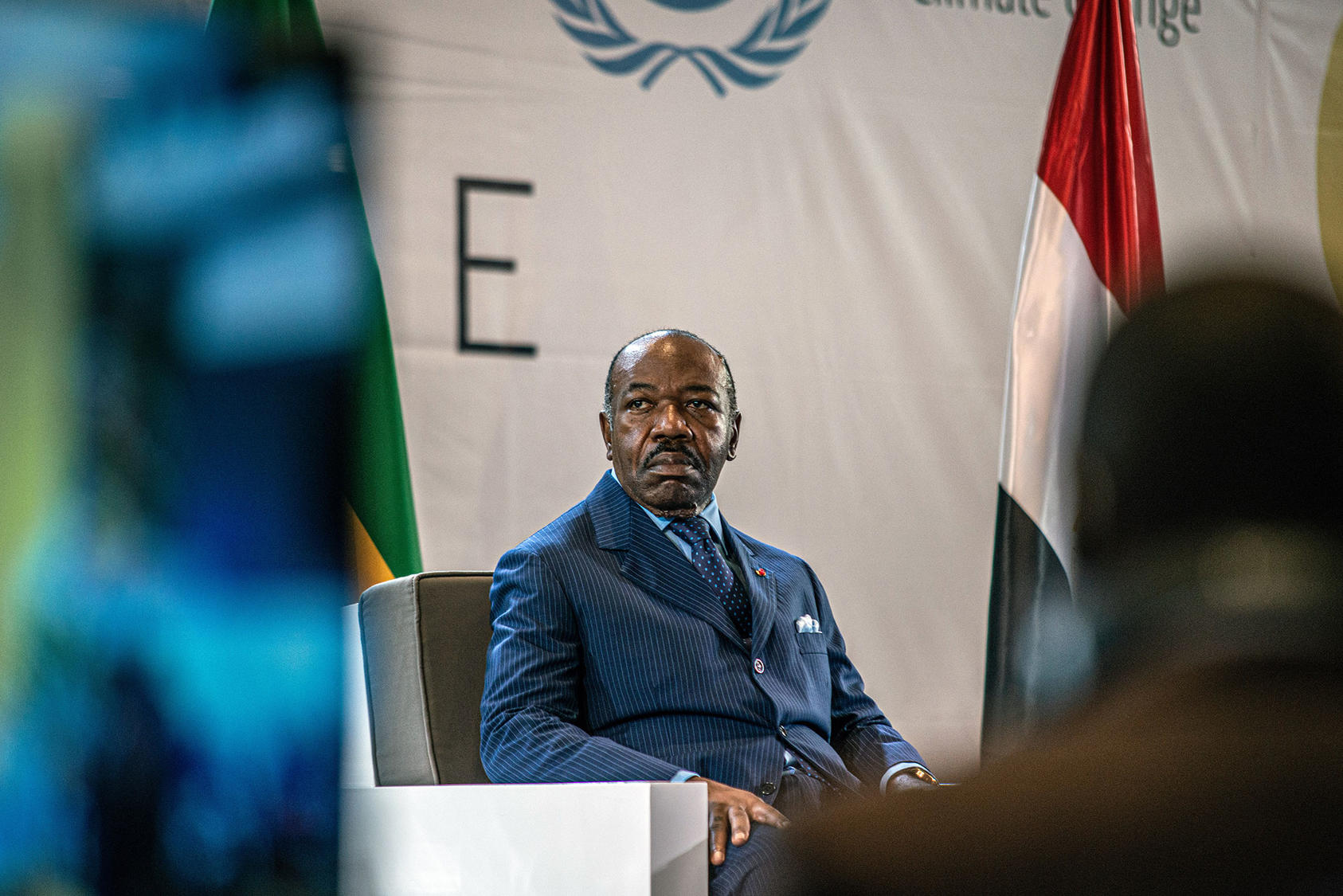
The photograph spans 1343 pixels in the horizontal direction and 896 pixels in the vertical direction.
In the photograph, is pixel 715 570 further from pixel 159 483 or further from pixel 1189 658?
pixel 1189 658

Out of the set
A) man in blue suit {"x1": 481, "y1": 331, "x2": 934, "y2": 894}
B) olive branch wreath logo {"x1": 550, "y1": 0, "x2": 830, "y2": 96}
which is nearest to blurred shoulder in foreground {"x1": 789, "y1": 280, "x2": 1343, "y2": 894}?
man in blue suit {"x1": 481, "y1": 331, "x2": 934, "y2": 894}

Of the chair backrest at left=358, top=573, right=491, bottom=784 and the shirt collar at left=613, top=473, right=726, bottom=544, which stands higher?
the shirt collar at left=613, top=473, right=726, bottom=544

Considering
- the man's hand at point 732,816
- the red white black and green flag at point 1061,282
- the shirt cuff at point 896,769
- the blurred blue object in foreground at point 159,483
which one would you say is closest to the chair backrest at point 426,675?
the man's hand at point 732,816

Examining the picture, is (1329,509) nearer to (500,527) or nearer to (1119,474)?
(1119,474)

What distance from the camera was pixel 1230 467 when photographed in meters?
0.52

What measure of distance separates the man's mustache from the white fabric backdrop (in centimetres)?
90

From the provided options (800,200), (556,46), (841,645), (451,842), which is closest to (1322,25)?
(800,200)

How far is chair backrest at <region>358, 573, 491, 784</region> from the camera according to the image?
6.55 feet

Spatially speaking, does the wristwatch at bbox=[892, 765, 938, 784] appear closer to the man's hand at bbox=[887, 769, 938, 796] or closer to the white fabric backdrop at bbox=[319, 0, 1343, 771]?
the man's hand at bbox=[887, 769, 938, 796]

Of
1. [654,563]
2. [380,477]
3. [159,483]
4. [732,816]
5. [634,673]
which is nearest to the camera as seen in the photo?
[159,483]

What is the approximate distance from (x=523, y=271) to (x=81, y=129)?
6.93 ft

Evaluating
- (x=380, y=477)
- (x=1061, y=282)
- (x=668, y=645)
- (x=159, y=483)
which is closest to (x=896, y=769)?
(x=668, y=645)

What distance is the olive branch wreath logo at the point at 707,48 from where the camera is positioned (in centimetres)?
315

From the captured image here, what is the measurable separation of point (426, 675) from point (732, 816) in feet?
1.95
